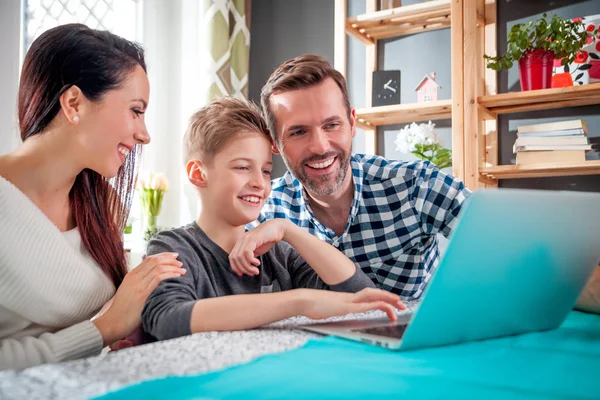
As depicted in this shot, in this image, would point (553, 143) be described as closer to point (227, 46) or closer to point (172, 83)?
point (227, 46)

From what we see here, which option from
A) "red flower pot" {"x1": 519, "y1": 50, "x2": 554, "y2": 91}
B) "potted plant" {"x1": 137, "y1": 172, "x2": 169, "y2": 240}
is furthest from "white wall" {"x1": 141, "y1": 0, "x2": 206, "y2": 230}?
"red flower pot" {"x1": 519, "y1": 50, "x2": 554, "y2": 91}

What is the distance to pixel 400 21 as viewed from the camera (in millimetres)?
3127

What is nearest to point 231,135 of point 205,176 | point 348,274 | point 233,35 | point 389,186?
point 205,176

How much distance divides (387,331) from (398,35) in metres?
2.85

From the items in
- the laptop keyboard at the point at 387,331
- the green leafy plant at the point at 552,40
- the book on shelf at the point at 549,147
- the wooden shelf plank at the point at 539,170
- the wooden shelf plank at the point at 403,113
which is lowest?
the laptop keyboard at the point at 387,331

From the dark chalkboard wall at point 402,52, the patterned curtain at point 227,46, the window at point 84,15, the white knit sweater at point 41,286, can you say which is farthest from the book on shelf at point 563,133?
the window at point 84,15

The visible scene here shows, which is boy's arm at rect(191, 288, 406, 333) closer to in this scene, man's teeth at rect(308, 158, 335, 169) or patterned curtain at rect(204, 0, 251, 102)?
man's teeth at rect(308, 158, 335, 169)

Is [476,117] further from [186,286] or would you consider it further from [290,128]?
[186,286]

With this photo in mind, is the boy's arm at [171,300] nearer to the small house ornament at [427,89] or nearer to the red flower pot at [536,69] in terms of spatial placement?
the red flower pot at [536,69]

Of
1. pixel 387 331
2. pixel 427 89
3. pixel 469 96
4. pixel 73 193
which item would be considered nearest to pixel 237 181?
pixel 73 193

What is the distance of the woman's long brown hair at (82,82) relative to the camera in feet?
3.47

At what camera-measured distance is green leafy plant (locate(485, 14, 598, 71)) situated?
2.53m

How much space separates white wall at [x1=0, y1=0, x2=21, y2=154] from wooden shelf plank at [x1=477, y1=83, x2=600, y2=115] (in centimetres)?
216

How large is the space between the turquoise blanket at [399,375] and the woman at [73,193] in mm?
380
